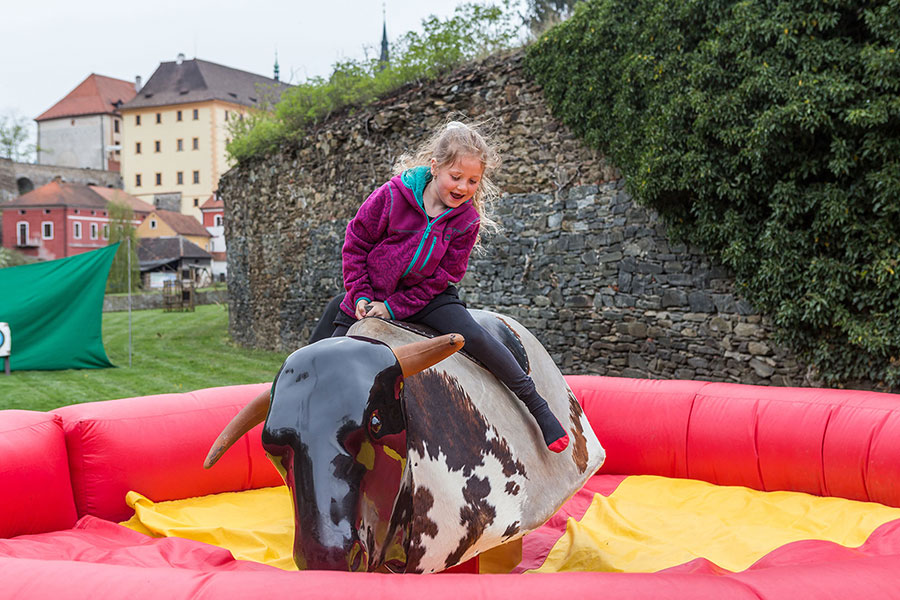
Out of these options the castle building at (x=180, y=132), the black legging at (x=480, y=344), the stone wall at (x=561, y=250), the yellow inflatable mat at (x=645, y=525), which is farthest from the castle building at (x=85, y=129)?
the black legging at (x=480, y=344)

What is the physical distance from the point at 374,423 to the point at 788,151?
22.4 ft

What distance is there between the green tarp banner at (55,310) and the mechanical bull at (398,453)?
32.4 feet

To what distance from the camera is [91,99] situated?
233ft

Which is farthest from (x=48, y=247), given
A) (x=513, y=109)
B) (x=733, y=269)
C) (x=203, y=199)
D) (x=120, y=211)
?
(x=733, y=269)

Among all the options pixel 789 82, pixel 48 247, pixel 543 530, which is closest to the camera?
pixel 543 530

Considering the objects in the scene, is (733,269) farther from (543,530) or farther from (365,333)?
(365,333)

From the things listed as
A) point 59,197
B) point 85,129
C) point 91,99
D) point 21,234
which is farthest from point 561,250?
point 91,99

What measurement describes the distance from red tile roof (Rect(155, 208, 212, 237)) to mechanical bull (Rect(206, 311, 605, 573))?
2438 inches

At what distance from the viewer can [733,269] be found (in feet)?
26.3

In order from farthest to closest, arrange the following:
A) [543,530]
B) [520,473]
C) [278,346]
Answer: [278,346], [543,530], [520,473]

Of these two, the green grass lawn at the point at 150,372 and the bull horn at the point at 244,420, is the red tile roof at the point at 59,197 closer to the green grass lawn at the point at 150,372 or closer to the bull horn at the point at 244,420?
the green grass lawn at the point at 150,372

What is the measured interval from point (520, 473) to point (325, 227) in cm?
1245

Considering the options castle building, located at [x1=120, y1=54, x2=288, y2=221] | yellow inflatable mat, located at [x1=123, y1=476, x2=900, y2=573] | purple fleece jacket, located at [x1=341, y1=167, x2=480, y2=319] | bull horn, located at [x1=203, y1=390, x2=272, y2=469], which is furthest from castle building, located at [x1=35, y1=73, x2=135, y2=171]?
bull horn, located at [x1=203, y1=390, x2=272, y2=469]

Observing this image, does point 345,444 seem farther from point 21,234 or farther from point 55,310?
point 21,234
